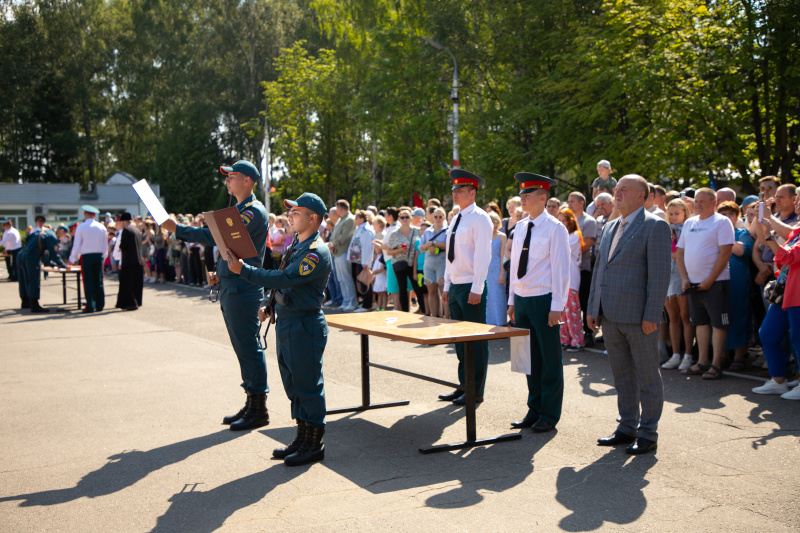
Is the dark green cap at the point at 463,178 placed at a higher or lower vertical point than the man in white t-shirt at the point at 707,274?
higher

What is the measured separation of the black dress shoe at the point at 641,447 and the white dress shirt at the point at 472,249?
2131 millimetres

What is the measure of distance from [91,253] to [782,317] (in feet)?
46.3

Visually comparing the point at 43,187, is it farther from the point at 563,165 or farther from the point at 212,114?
the point at 563,165

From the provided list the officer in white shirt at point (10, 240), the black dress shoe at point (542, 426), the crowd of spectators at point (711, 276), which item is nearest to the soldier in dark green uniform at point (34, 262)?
the officer in white shirt at point (10, 240)

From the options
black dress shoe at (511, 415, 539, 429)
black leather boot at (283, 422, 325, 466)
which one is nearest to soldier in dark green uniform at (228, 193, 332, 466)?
black leather boot at (283, 422, 325, 466)

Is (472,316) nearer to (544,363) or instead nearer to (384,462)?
(544,363)

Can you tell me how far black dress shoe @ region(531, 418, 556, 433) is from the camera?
20.7ft

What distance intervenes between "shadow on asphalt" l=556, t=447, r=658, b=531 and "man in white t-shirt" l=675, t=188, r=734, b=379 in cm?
327

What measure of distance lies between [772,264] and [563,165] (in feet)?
54.6

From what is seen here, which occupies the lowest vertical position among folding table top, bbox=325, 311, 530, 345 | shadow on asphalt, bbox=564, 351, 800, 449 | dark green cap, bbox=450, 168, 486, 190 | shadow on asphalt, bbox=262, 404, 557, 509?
shadow on asphalt, bbox=262, 404, 557, 509

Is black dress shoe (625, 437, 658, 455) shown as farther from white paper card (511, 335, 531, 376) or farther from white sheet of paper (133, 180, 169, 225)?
white sheet of paper (133, 180, 169, 225)

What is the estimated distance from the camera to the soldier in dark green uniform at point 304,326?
5445 millimetres

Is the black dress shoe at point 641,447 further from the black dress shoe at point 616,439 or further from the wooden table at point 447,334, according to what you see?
the wooden table at point 447,334

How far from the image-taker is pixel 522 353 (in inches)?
245
